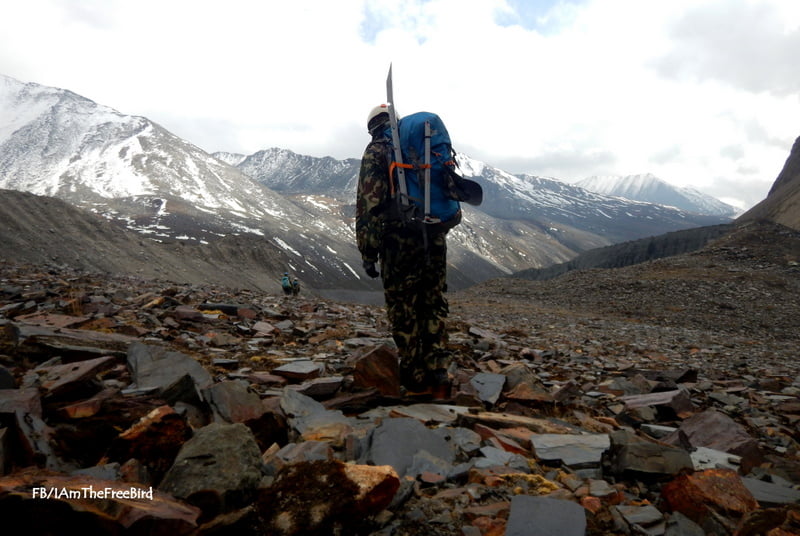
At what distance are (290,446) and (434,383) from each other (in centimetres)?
218

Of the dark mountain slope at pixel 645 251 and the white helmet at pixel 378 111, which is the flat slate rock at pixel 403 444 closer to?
the white helmet at pixel 378 111

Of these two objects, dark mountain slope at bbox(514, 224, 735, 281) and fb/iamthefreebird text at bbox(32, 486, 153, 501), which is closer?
fb/iamthefreebird text at bbox(32, 486, 153, 501)

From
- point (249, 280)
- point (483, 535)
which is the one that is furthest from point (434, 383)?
point (249, 280)

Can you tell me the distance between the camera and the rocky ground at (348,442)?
1.80 metres

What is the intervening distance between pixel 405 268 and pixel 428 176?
3.22 feet

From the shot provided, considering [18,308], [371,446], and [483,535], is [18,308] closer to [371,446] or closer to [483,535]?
[371,446]

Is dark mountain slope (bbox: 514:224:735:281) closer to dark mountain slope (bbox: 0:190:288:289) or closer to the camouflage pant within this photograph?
dark mountain slope (bbox: 0:190:288:289)

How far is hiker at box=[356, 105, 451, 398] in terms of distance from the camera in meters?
4.38

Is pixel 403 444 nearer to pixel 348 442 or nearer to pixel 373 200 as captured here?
pixel 348 442

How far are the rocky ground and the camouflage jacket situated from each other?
1.12m

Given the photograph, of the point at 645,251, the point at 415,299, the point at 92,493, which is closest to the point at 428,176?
the point at 415,299

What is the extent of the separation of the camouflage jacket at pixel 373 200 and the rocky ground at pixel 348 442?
112 cm

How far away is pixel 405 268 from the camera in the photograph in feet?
14.9

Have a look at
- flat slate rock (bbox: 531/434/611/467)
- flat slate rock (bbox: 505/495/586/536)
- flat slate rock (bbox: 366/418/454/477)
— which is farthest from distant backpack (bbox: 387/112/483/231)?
flat slate rock (bbox: 505/495/586/536)
